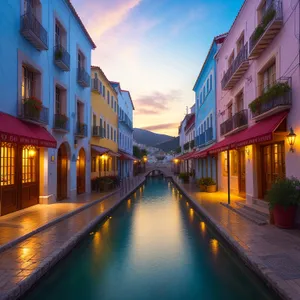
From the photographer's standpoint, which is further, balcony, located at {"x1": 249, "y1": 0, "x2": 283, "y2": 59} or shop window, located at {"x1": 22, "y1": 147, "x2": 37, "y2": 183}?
shop window, located at {"x1": 22, "y1": 147, "x2": 37, "y2": 183}

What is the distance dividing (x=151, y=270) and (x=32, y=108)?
305 inches

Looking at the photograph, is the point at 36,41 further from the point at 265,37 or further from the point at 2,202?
the point at 265,37

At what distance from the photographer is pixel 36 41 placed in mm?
11102

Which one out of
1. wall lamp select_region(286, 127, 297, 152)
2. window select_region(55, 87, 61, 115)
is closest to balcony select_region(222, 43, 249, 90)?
wall lamp select_region(286, 127, 297, 152)

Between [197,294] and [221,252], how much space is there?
2302mm

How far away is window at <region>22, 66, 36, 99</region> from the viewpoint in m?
11.4

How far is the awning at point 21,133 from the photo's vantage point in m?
8.45

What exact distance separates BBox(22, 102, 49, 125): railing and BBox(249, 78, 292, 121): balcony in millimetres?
8065

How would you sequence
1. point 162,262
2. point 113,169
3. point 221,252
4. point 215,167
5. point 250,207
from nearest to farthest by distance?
point 162,262
point 221,252
point 250,207
point 215,167
point 113,169

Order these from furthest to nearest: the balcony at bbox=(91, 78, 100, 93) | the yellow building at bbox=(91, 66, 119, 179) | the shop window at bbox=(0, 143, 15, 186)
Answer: the yellow building at bbox=(91, 66, 119, 179), the balcony at bbox=(91, 78, 100, 93), the shop window at bbox=(0, 143, 15, 186)

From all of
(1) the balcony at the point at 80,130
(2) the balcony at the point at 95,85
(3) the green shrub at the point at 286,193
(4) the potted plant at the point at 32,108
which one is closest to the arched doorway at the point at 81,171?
(1) the balcony at the point at 80,130

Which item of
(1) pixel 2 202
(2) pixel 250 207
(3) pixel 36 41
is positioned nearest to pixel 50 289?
(1) pixel 2 202

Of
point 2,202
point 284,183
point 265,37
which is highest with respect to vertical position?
point 265,37

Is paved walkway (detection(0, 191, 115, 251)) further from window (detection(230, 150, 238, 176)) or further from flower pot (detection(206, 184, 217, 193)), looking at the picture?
flower pot (detection(206, 184, 217, 193))
